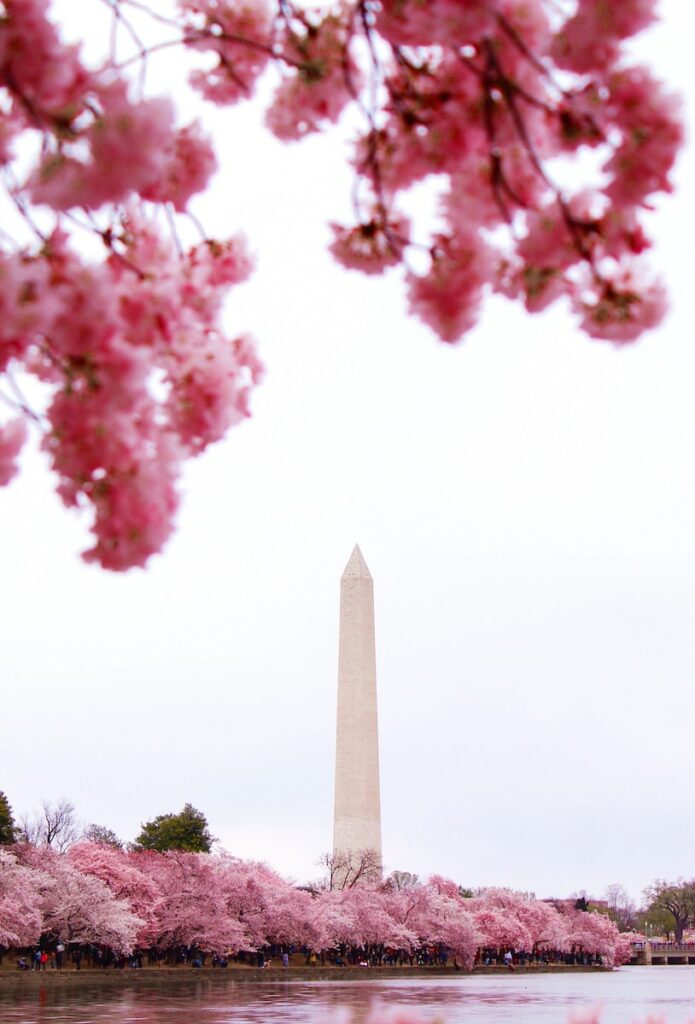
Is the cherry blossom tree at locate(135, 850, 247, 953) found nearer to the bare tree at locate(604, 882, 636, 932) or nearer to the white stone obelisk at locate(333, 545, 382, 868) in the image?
the white stone obelisk at locate(333, 545, 382, 868)

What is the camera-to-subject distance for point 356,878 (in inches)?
1913

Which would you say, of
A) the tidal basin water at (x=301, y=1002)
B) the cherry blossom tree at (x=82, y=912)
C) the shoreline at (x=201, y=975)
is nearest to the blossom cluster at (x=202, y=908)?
the cherry blossom tree at (x=82, y=912)

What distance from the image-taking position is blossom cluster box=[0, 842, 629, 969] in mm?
37000

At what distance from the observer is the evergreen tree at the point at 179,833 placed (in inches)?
2645

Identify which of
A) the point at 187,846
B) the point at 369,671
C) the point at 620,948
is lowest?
the point at 620,948

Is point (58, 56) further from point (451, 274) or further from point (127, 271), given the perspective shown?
point (451, 274)

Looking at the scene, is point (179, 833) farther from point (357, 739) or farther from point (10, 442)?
point (10, 442)

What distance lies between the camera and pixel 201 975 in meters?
38.9

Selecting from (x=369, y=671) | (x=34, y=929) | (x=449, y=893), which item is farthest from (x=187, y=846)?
(x=34, y=929)

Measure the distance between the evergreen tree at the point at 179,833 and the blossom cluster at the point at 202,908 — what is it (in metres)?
14.9

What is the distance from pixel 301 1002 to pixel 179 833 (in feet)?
142

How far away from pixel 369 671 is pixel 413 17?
45.2m

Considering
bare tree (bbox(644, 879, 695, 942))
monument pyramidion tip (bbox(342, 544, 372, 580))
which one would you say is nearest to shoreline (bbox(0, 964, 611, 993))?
monument pyramidion tip (bbox(342, 544, 372, 580))

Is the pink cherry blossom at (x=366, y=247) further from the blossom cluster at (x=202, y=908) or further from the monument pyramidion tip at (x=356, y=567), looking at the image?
the monument pyramidion tip at (x=356, y=567)
